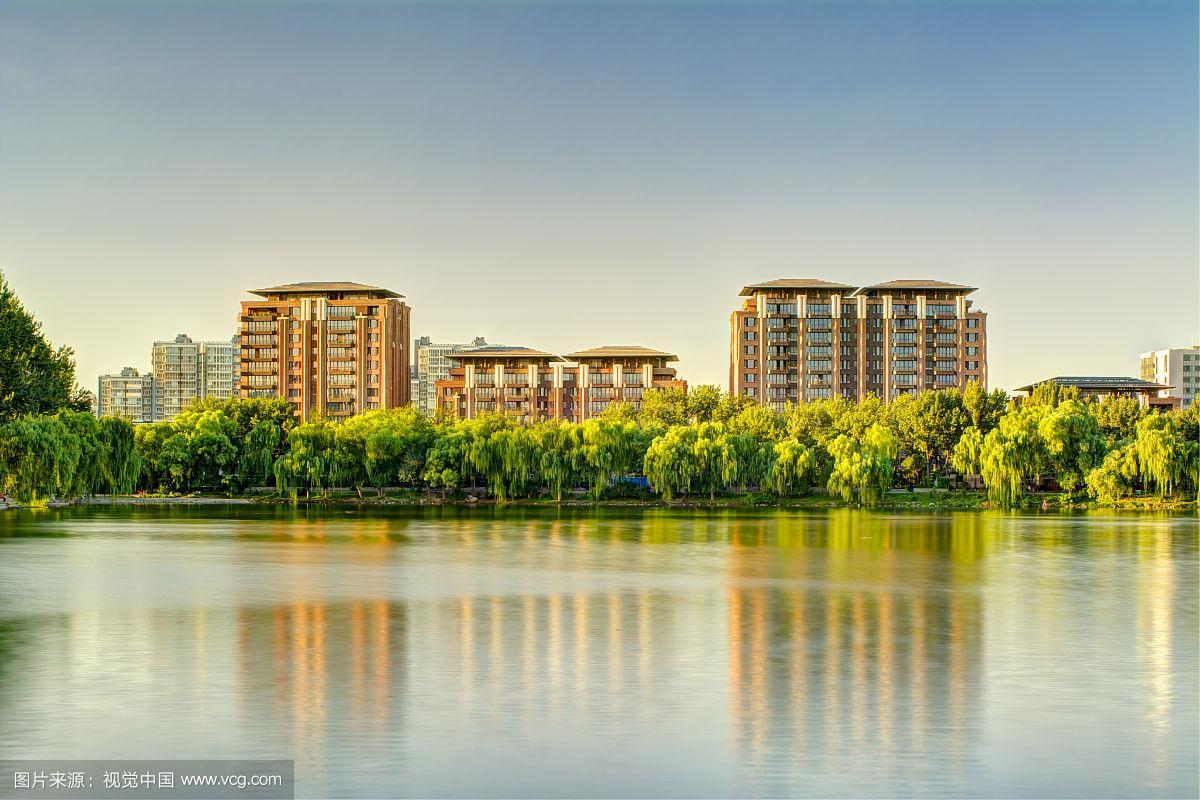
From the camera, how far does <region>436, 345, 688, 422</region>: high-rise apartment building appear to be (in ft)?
417

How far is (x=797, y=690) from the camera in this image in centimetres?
1460

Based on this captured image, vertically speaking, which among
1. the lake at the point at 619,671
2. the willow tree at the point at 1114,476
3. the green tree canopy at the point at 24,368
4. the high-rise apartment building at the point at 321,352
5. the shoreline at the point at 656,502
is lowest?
the shoreline at the point at 656,502

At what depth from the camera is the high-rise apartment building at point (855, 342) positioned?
122938mm

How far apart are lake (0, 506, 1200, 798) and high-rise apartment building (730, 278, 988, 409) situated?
294 feet

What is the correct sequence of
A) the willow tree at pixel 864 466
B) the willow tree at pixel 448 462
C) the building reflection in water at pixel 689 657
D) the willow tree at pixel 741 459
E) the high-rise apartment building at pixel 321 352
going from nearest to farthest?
the building reflection in water at pixel 689 657
the willow tree at pixel 864 466
the willow tree at pixel 741 459
the willow tree at pixel 448 462
the high-rise apartment building at pixel 321 352

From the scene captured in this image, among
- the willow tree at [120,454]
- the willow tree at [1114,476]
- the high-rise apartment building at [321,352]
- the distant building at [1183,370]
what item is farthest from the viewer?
the distant building at [1183,370]

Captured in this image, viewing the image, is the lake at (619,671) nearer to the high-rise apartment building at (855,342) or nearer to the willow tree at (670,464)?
the willow tree at (670,464)

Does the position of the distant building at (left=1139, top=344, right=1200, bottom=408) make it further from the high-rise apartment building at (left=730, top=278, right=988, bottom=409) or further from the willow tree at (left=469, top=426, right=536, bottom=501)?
the willow tree at (left=469, top=426, right=536, bottom=501)

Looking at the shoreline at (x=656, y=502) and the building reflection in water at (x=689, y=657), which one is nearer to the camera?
the building reflection in water at (x=689, y=657)

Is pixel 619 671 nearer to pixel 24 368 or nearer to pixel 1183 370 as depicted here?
pixel 24 368

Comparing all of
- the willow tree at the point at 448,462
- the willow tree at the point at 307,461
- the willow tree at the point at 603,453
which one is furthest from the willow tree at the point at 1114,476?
the willow tree at the point at 307,461

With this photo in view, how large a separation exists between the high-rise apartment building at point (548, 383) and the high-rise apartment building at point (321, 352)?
7.68 meters

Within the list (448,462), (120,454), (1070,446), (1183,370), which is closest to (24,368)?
(120,454)

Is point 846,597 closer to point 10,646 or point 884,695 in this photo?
point 884,695
